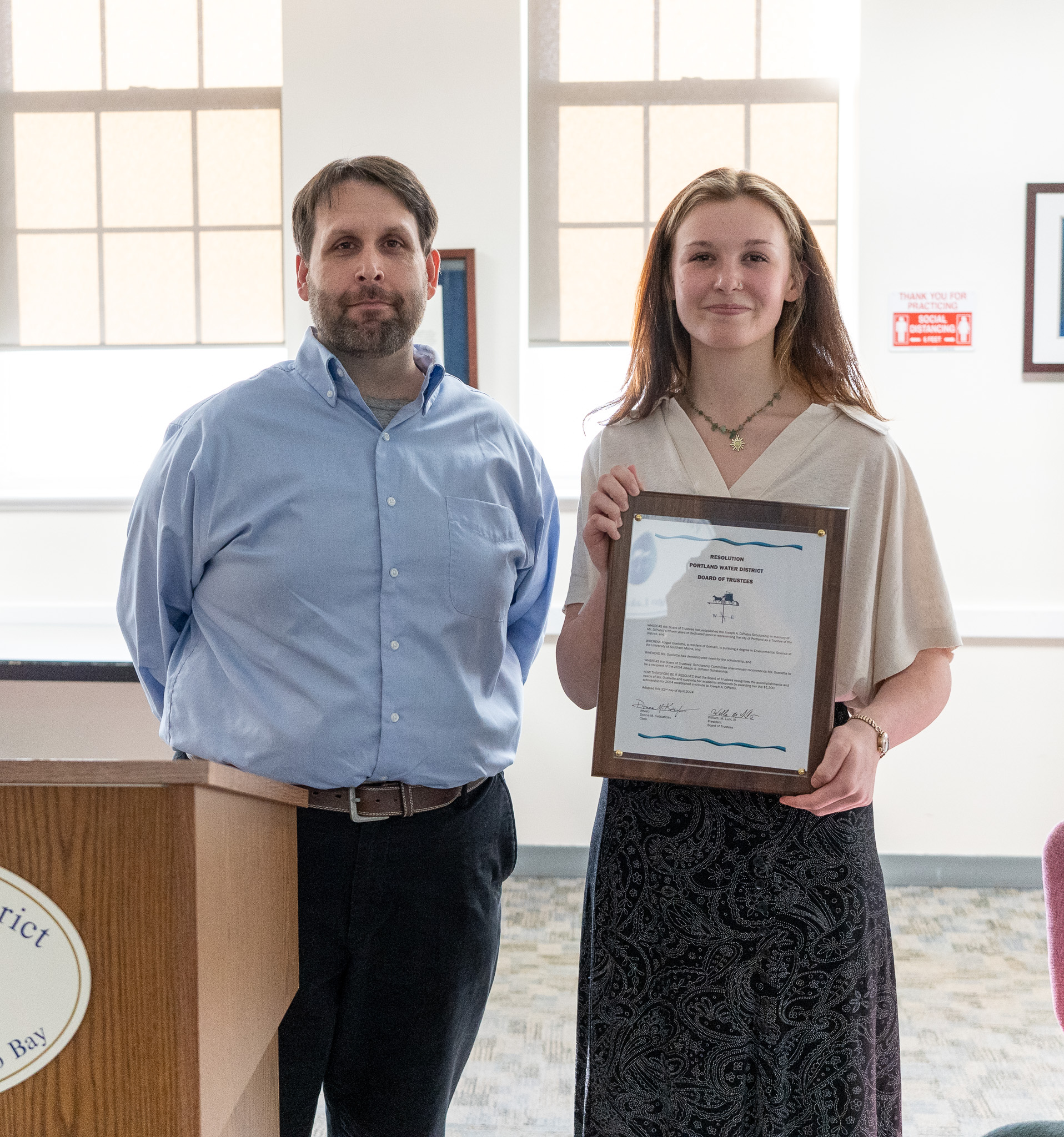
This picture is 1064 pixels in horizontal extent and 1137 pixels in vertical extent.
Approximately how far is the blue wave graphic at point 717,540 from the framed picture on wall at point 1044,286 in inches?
111

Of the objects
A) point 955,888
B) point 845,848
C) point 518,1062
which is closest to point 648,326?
point 845,848

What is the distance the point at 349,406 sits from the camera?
1.54 m

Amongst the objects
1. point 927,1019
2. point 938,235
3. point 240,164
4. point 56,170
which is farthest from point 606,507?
point 56,170

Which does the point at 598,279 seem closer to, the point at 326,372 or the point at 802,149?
the point at 802,149

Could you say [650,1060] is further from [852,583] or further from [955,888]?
[955,888]

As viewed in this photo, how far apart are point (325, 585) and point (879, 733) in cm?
78

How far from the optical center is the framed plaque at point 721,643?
4.01ft

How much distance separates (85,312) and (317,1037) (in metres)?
3.34

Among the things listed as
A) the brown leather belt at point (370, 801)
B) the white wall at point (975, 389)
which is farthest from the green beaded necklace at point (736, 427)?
the white wall at point (975, 389)

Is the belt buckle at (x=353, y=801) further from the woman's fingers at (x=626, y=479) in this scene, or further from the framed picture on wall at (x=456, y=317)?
the framed picture on wall at (x=456, y=317)

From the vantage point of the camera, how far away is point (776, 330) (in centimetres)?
139

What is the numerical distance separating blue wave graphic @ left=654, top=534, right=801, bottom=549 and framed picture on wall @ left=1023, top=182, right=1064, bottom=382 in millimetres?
2829

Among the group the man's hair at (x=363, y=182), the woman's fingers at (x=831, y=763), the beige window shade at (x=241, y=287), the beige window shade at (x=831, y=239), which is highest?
the beige window shade at (x=831, y=239)

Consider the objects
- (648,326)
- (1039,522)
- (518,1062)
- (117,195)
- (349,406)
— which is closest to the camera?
(648,326)
